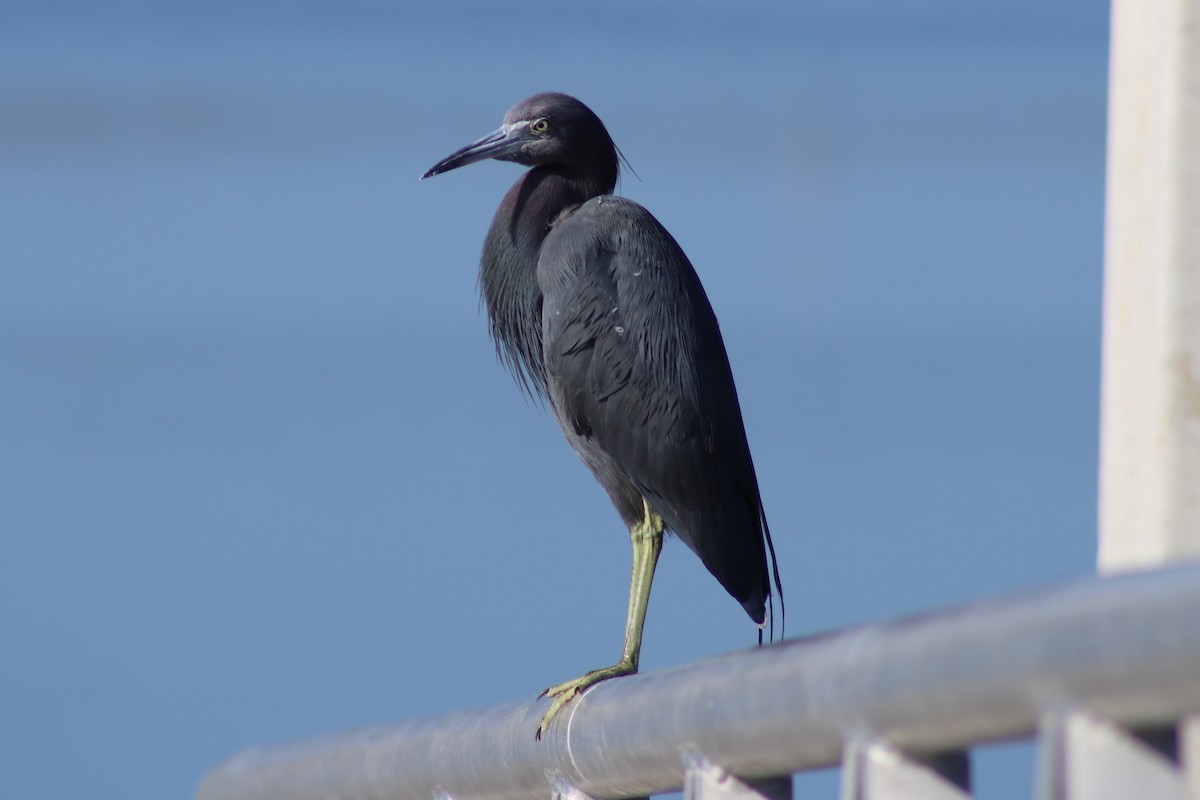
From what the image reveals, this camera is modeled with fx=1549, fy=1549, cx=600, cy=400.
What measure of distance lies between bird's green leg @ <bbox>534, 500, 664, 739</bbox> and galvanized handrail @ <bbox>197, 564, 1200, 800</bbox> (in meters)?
0.65

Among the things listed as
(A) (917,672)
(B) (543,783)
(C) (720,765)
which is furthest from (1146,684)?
(B) (543,783)

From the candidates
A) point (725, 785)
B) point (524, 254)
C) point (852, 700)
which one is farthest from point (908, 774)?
point (524, 254)

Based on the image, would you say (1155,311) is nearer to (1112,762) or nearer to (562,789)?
(1112,762)

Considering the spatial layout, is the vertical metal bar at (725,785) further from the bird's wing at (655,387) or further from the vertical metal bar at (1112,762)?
the bird's wing at (655,387)

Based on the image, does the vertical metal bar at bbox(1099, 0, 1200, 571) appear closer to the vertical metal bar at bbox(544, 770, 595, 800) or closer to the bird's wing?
the vertical metal bar at bbox(544, 770, 595, 800)

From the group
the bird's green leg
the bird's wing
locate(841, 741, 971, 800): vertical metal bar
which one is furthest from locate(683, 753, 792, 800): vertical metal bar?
the bird's wing

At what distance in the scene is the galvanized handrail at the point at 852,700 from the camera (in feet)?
2.84

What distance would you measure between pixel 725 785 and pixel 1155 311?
0.64 m

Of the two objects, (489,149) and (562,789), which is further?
(489,149)

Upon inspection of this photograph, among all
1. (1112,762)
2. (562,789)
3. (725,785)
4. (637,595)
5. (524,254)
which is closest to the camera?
(1112,762)

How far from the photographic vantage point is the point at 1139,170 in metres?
1.62

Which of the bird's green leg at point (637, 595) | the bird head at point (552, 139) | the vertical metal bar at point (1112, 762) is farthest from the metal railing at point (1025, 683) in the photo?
the bird head at point (552, 139)

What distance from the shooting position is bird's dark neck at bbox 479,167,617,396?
13.0ft

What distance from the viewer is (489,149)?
4238mm
